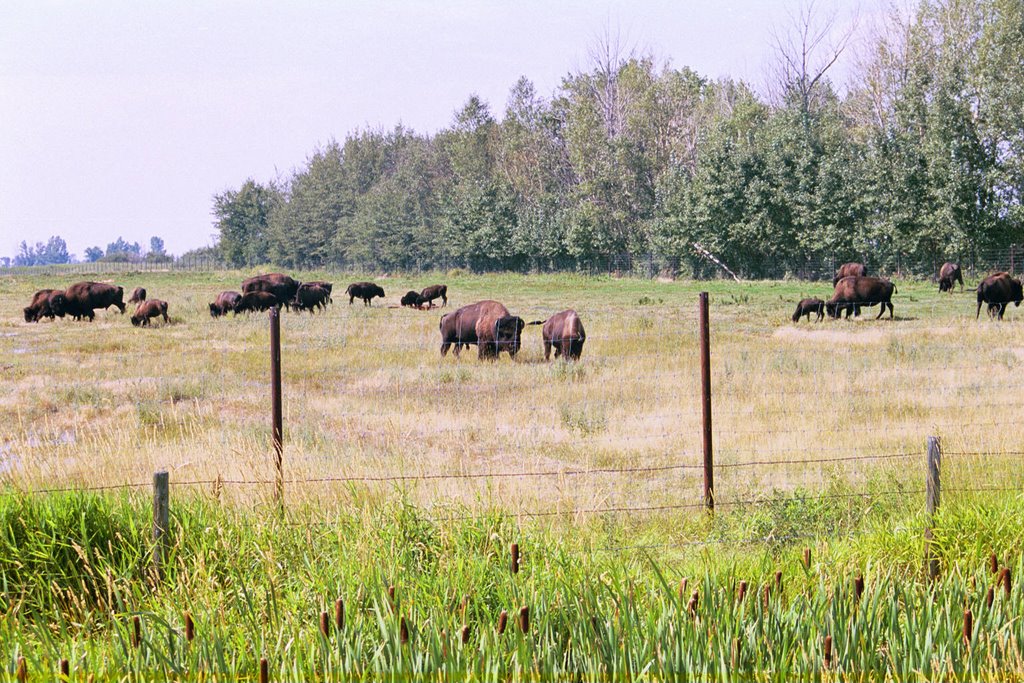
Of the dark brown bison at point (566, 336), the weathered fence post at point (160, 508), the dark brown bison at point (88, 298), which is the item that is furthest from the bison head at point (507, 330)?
the dark brown bison at point (88, 298)

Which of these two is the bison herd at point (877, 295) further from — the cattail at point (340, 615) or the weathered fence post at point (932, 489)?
the cattail at point (340, 615)

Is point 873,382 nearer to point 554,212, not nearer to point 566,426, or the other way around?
point 566,426

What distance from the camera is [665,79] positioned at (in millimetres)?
66500

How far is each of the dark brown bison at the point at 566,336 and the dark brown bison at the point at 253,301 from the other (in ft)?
59.5

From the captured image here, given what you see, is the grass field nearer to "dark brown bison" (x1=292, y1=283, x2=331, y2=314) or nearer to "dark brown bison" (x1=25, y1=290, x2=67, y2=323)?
"dark brown bison" (x1=25, y1=290, x2=67, y2=323)

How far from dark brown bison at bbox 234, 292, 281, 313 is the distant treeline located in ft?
92.3

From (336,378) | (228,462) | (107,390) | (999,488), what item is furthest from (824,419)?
(107,390)

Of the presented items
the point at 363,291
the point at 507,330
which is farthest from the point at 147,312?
the point at 507,330

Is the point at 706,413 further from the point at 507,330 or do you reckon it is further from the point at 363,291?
the point at 363,291

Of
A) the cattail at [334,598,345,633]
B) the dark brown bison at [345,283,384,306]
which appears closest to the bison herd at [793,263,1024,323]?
the dark brown bison at [345,283,384,306]

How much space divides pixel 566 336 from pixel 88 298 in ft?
74.7

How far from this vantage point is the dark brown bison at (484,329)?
1972cm

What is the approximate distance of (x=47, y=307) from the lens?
3394cm

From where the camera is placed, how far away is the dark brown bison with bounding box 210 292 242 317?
34.8m
